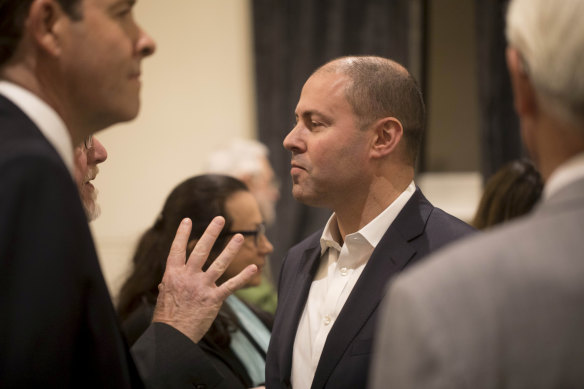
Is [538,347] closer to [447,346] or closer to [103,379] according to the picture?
[447,346]

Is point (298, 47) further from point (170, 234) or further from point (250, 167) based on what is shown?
point (170, 234)

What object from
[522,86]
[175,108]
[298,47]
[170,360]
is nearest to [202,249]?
[170,360]

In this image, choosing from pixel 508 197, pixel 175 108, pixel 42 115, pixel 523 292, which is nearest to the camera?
pixel 523 292

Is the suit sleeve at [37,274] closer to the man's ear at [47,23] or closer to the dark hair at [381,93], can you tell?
the man's ear at [47,23]

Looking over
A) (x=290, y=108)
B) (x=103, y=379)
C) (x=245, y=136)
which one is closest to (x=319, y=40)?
(x=290, y=108)

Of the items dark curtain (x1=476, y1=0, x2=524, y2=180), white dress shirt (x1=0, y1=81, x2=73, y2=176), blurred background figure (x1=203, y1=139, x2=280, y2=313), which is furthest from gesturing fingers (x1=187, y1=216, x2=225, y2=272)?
dark curtain (x1=476, y1=0, x2=524, y2=180)

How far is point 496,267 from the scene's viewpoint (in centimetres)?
69

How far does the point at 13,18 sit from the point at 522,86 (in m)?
0.72

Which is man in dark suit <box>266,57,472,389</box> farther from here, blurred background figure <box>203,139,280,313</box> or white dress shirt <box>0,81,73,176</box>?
blurred background figure <box>203,139,280,313</box>

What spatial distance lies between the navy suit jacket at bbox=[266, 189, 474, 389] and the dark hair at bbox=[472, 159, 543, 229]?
33.6 inches

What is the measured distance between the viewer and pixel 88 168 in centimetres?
150

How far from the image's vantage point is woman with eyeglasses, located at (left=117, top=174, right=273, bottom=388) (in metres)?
1.87

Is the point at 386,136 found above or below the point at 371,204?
above

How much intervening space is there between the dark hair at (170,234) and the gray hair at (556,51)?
130cm
